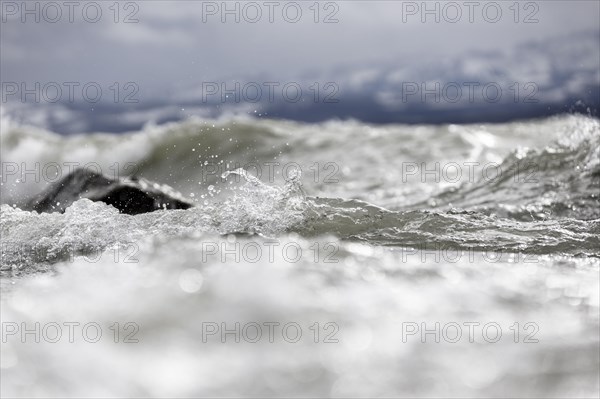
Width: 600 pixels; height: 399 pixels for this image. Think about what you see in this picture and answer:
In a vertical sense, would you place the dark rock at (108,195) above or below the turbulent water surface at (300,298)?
above

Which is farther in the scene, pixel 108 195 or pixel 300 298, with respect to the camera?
pixel 108 195

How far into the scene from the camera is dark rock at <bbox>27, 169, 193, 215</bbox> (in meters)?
4.69

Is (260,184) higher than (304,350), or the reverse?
(260,184)

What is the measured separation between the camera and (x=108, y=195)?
188 inches

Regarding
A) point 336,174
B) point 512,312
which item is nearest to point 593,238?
point 512,312

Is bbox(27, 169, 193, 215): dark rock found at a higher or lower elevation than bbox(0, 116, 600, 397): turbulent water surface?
higher

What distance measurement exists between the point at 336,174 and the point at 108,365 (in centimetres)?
783

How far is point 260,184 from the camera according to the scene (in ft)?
13.6

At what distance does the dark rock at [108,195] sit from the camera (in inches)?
185

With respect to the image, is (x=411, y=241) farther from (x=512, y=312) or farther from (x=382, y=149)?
(x=382, y=149)

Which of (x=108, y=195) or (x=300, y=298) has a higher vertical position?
(x=108, y=195)

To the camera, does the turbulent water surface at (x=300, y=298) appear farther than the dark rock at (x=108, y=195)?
No

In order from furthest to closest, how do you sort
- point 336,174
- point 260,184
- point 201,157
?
point 201,157 → point 336,174 → point 260,184

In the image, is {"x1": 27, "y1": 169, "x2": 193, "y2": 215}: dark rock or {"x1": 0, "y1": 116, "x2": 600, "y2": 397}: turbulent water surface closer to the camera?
{"x1": 0, "y1": 116, "x2": 600, "y2": 397}: turbulent water surface
